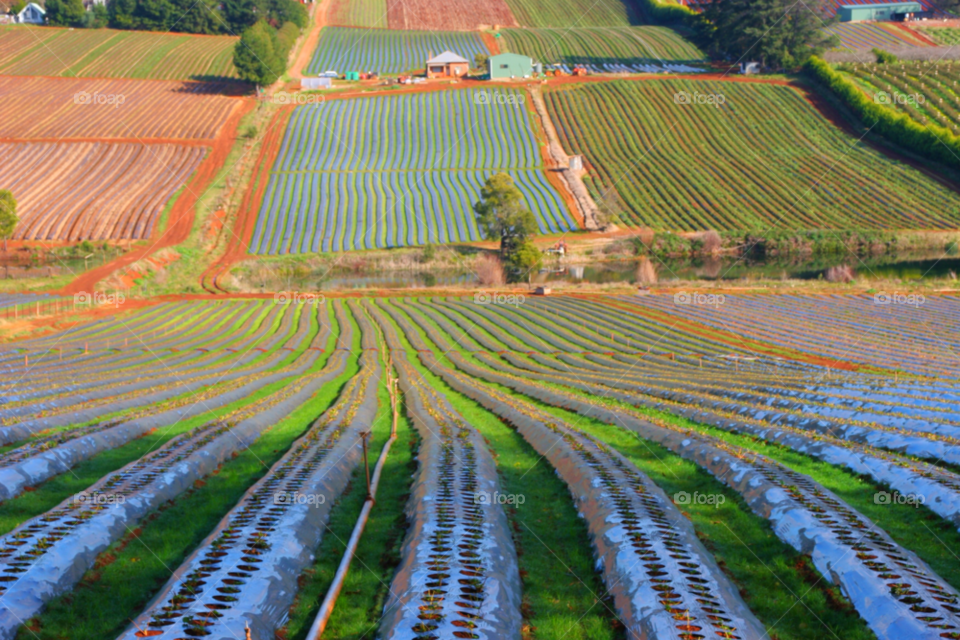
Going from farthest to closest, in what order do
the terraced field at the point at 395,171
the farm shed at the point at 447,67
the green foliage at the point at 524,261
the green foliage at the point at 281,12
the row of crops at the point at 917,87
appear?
the green foliage at the point at 281,12
the farm shed at the point at 447,67
the row of crops at the point at 917,87
the terraced field at the point at 395,171
the green foliage at the point at 524,261

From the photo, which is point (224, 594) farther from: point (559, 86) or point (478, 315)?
point (559, 86)

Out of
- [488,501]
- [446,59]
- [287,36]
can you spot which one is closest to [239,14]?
[287,36]

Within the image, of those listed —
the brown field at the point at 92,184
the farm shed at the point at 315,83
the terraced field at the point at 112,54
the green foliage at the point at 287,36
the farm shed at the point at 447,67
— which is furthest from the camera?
the green foliage at the point at 287,36

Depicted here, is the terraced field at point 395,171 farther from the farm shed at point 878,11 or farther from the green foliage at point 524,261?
the farm shed at point 878,11

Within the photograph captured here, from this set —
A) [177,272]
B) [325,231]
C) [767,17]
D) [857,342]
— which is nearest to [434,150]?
[325,231]

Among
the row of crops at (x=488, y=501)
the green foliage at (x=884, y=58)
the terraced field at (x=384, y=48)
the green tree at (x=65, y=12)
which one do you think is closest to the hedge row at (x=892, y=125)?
the green foliage at (x=884, y=58)
